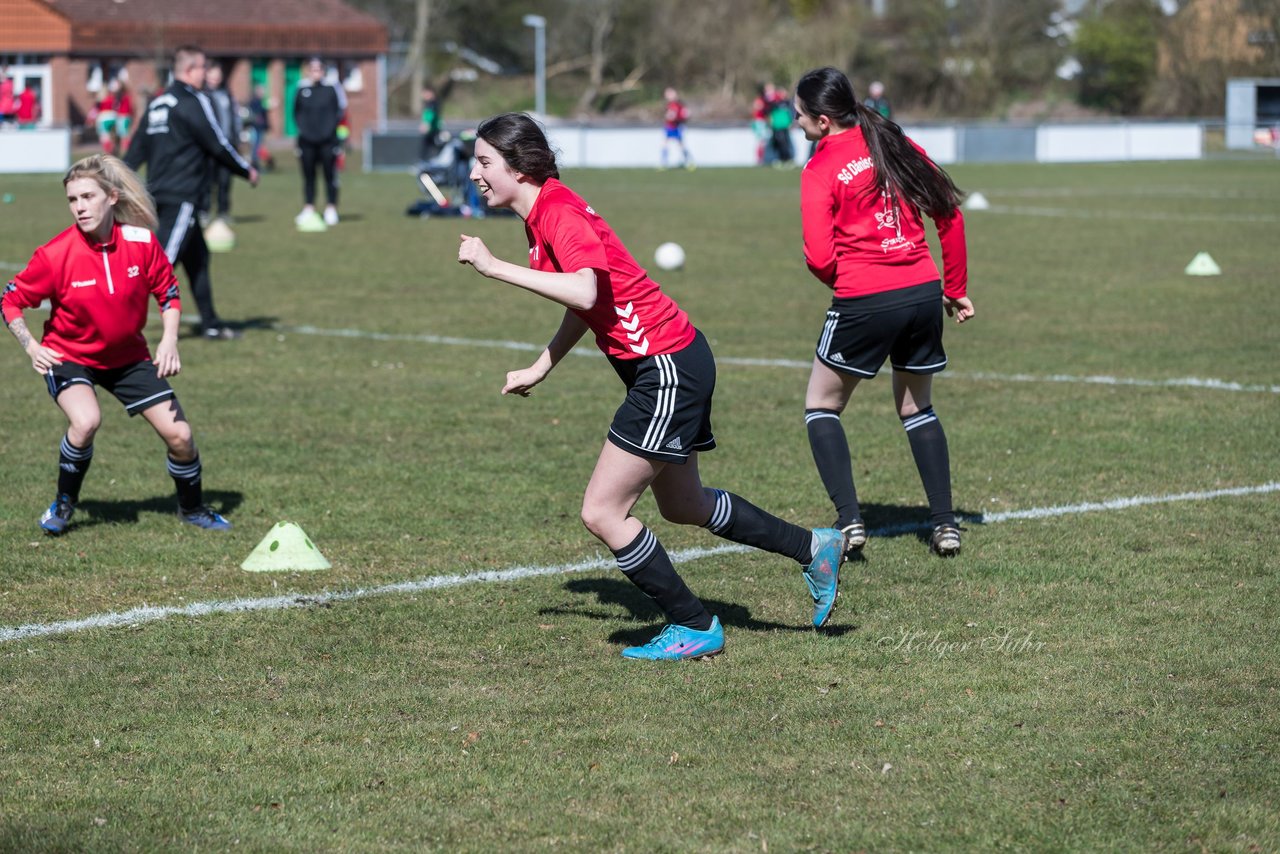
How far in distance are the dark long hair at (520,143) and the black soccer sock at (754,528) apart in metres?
1.27

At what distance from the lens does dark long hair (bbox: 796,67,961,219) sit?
6367mm

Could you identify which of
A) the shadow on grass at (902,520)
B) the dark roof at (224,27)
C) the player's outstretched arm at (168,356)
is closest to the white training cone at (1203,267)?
the shadow on grass at (902,520)

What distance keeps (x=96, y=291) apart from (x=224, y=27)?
196 ft

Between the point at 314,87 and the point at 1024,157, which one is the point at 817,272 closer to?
the point at 314,87

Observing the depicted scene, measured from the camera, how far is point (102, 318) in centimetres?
698

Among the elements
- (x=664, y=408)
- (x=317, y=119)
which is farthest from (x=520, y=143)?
(x=317, y=119)

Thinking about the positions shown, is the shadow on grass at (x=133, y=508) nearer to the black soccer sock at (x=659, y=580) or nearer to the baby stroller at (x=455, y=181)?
the black soccer sock at (x=659, y=580)

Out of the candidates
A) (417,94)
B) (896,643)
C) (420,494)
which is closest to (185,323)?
(420,494)

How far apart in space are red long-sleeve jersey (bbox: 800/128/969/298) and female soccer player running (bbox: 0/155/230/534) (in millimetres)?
2700

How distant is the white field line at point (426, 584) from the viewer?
5.78m

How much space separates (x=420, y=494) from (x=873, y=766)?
3.85m

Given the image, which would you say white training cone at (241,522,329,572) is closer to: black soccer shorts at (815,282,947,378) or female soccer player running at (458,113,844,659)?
female soccer player running at (458,113,844,659)

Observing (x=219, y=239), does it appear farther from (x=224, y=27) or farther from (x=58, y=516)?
(x=224, y=27)
